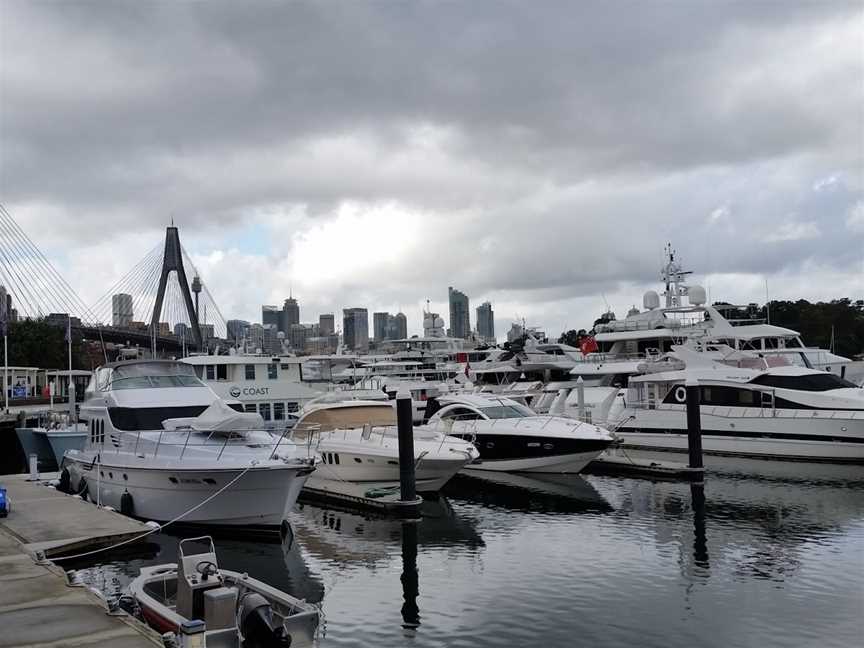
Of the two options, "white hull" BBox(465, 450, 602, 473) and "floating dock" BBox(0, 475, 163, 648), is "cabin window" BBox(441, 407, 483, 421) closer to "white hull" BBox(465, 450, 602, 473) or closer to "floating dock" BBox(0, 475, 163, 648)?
"white hull" BBox(465, 450, 602, 473)

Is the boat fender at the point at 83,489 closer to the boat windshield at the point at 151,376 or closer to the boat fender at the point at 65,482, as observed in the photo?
the boat fender at the point at 65,482

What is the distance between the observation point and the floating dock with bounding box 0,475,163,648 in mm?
8945

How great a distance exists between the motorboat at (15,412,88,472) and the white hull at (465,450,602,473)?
46.4ft

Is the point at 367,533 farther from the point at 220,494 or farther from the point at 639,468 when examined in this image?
the point at 639,468

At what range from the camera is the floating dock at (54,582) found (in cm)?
895

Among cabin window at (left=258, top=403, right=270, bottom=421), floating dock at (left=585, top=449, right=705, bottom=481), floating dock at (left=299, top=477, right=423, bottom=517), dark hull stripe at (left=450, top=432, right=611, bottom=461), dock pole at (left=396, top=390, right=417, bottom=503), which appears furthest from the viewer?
cabin window at (left=258, top=403, right=270, bottom=421)

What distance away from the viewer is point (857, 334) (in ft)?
265

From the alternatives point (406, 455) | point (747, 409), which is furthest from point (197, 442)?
point (747, 409)

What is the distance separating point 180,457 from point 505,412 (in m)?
12.9

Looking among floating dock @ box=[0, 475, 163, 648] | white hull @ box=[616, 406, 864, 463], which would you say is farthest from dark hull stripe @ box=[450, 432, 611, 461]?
floating dock @ box=[0, 475, 163, 648]

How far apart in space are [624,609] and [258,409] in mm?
21043

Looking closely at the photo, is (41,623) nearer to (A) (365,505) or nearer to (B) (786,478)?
(A) (365,505)

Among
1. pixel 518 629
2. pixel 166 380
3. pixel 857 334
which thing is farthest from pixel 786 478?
pixel 857 334

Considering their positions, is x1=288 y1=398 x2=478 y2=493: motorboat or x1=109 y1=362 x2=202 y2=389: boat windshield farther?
x1=288 y1=398 x2=478 y2=493: motorboat
